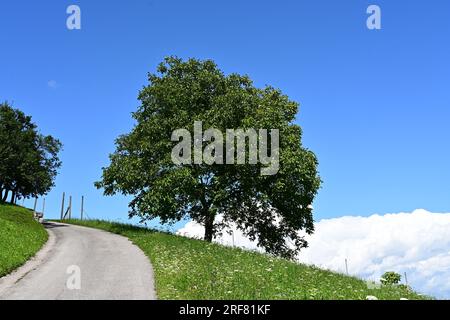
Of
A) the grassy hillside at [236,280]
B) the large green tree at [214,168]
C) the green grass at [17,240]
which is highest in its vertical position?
the large green tree at [214,168]

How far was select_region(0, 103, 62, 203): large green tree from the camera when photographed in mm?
68562

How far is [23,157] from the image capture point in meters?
69.8

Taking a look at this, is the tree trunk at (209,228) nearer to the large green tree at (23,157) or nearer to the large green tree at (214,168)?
the large green tree at (214,168)

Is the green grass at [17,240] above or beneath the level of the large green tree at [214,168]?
beneath

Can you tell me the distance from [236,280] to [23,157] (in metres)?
57.6

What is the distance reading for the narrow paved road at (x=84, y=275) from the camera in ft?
65.5

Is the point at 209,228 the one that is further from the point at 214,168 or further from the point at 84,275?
the point at 84,275

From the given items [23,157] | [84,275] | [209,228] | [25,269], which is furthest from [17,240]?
[23,157]

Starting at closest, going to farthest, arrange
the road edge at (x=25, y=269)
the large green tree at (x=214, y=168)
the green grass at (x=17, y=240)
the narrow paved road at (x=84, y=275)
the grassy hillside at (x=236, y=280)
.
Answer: the grassy hillside at (x=236, y=280), the narrow paved road at (x=84, y=275), the road edge at (x=25, y=269), the green grass at (x=17, y=240), the large green tree at (x=214, y=168)

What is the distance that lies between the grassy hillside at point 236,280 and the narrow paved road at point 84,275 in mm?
1004

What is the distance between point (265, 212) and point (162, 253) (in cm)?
1992

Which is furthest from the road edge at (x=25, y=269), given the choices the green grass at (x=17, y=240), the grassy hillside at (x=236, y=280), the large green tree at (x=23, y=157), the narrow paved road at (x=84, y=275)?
the large green tree at (x=23, y=157)

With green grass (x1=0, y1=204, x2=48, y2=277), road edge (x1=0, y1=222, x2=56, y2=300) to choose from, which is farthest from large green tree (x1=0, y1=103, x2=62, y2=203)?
road edge (x1=0, y1=222, x2=56, y2=300)

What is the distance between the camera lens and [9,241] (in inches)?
1299
